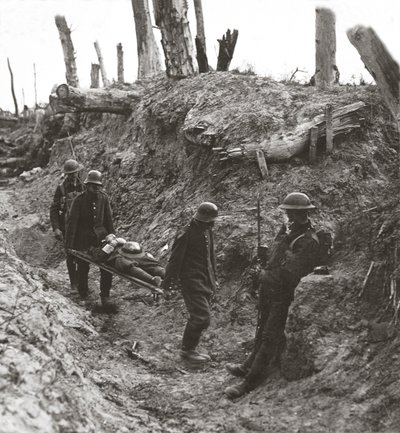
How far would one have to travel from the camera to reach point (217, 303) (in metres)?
7.44

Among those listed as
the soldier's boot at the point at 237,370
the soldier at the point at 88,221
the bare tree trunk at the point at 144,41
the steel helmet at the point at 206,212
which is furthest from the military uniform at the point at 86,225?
the bare tree trunk at the point at 144,41

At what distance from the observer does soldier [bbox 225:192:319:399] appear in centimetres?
517

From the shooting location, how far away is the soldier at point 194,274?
6.22 metres

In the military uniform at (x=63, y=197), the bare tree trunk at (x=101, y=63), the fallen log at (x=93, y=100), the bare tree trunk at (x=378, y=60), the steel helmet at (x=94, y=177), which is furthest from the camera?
the bare tree trunk at (x=101, y=63)

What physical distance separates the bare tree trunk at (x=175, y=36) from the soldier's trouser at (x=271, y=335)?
26.4 ft

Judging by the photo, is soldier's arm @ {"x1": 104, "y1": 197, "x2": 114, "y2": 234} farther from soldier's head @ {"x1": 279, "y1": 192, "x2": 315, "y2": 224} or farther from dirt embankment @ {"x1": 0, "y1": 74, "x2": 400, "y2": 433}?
soldier's head @ {"x1": 279, "y1": 192, "x2": 315, "y2": 224}

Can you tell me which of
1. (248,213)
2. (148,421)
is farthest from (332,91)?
(148,421)

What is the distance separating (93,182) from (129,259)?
141cm

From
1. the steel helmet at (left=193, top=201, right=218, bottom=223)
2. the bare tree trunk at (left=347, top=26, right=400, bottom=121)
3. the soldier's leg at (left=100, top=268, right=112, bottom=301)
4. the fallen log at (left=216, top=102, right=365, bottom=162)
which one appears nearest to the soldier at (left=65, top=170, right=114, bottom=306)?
the soldier's leg at (left=100, top=268, right=112, bottom=301)

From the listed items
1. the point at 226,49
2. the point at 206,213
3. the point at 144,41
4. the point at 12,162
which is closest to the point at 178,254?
the point at 206,213

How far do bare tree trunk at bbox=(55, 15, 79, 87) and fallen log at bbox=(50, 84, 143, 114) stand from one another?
18.3 ft

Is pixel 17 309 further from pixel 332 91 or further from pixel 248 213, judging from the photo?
pixel 332 91

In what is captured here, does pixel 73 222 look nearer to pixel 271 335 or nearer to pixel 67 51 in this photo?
pixel 271 335

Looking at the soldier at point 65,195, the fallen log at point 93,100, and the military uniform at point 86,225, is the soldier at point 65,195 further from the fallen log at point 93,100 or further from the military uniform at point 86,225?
the fallen log at point 93,100
